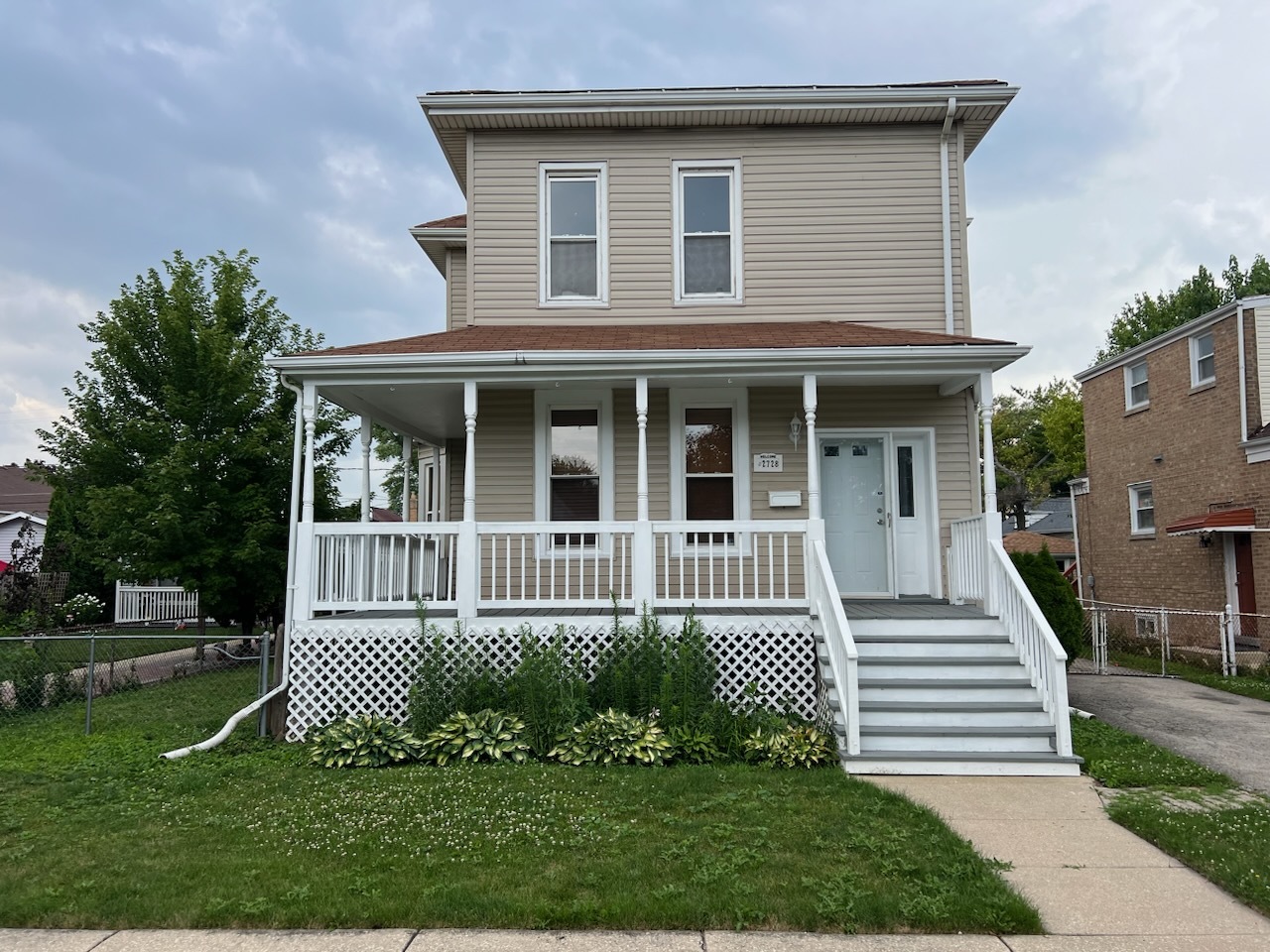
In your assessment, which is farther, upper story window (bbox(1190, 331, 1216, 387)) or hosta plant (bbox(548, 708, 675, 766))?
upper story window (bbox(1190, 331, 1216, 387))

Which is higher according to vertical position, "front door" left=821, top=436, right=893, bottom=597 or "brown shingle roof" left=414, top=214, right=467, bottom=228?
"brown shingle roof" left=414, top=214, right=467, bottom=228

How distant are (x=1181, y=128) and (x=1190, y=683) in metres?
15.9

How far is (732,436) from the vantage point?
9633 millimetres

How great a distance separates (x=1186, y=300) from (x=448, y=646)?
34.3m

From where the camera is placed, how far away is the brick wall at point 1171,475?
14578 millimetres

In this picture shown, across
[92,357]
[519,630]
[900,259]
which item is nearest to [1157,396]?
[900,259]

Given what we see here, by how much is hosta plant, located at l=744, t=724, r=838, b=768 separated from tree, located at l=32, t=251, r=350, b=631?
8469mm

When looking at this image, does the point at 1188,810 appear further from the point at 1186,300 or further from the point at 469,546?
the point at 1186,300

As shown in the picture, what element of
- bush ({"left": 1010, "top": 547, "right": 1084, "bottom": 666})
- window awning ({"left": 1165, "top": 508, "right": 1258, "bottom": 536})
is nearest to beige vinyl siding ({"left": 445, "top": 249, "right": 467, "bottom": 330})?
bush ({"left": 1010, "top": 547, "right": 1084, "bottom": 666})

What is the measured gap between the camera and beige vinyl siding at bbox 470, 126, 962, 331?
33.3 feet

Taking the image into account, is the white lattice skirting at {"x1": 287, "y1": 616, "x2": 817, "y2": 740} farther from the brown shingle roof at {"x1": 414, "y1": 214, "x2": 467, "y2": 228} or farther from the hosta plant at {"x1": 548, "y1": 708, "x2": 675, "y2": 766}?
the brown shingle roof at {"x1": 414, "y1": 214, "x2": 467, "y2": 228}

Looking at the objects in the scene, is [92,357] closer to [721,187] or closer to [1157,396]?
[721,187]

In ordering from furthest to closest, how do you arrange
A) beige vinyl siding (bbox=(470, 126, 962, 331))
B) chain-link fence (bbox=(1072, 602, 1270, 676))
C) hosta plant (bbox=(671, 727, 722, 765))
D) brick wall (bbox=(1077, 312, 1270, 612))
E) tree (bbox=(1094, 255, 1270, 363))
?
tree (bbox=(1094, 255, 1270, 363))
brick wall (bbox=(1077, 312, 1270, 612))
chain-link fence (bbox=(1072, 602, 1270, 676))
beige vinyl siding (bbox=(470, 126, 962, 331))
hosta plant (bbox=(671, 727, 722, 765))

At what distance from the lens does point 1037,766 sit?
21.2 feet
